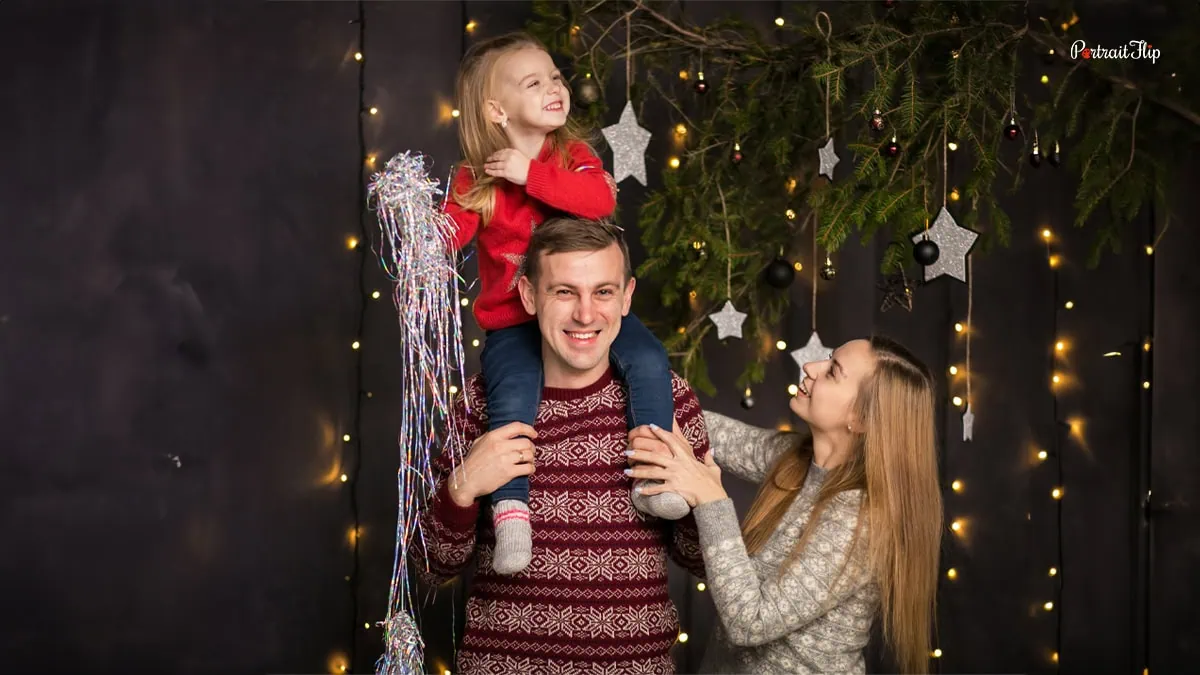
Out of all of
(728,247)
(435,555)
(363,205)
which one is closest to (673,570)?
(728,247)

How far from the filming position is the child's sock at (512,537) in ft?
7.18

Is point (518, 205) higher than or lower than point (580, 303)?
higher

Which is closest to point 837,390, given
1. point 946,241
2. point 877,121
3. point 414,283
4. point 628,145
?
point 946,241

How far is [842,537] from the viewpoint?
2.55 meters

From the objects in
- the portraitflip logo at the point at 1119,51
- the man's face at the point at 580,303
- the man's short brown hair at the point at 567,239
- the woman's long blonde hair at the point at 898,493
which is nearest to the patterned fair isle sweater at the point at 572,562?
the man's face at the point at 580,303

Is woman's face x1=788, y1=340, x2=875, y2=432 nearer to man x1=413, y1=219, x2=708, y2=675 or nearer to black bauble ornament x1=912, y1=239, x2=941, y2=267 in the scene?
black bauble ornament x1=912, y1=239, x2=941, y2=267

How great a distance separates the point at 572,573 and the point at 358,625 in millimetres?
1788

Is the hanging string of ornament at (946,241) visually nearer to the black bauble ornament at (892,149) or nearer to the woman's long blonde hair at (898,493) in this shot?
the black bauble ornament at (892,149)

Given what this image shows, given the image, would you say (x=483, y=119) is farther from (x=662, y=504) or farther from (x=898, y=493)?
(x=898, y=493)

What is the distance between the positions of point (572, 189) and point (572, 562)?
720 millimetres

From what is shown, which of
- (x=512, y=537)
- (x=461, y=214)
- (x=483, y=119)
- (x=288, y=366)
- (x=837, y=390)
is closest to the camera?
(x=512, y=537)

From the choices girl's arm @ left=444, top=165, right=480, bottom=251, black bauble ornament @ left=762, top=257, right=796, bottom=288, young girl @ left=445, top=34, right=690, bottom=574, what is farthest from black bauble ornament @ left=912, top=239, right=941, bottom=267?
girl's arm @ left=444, top=165, right=480, bottom=251

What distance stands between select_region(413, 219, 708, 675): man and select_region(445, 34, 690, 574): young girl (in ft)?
0.17

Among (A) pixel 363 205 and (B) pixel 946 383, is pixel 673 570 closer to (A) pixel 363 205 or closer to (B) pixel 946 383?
(B) pixel 946 383
